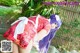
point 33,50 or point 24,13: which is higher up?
point 24,13

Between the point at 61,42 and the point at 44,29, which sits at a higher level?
the point at 44,29

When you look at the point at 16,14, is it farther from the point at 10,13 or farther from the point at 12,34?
the point at 12,34

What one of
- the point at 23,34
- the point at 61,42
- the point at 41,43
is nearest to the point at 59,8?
the point at 61,42

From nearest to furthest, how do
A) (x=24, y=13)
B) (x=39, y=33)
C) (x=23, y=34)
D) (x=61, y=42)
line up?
(x=23, y=34) → (x=39, y=33) → (x=24, y=13) → (x=61, y=42)

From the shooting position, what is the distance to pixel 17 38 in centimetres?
396

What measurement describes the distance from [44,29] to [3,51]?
706 mm

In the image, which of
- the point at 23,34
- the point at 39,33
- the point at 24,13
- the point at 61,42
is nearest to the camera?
the point at 23,34

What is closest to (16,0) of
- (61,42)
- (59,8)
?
(59,8)

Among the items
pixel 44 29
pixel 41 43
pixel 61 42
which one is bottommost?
pixel 61 42

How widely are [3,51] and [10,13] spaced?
4.63ft

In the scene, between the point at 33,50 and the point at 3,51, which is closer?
the point at 3,51

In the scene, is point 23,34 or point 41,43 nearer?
point 23,34

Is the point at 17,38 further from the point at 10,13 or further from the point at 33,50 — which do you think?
the point at 10,13

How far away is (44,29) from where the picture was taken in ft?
13.9
